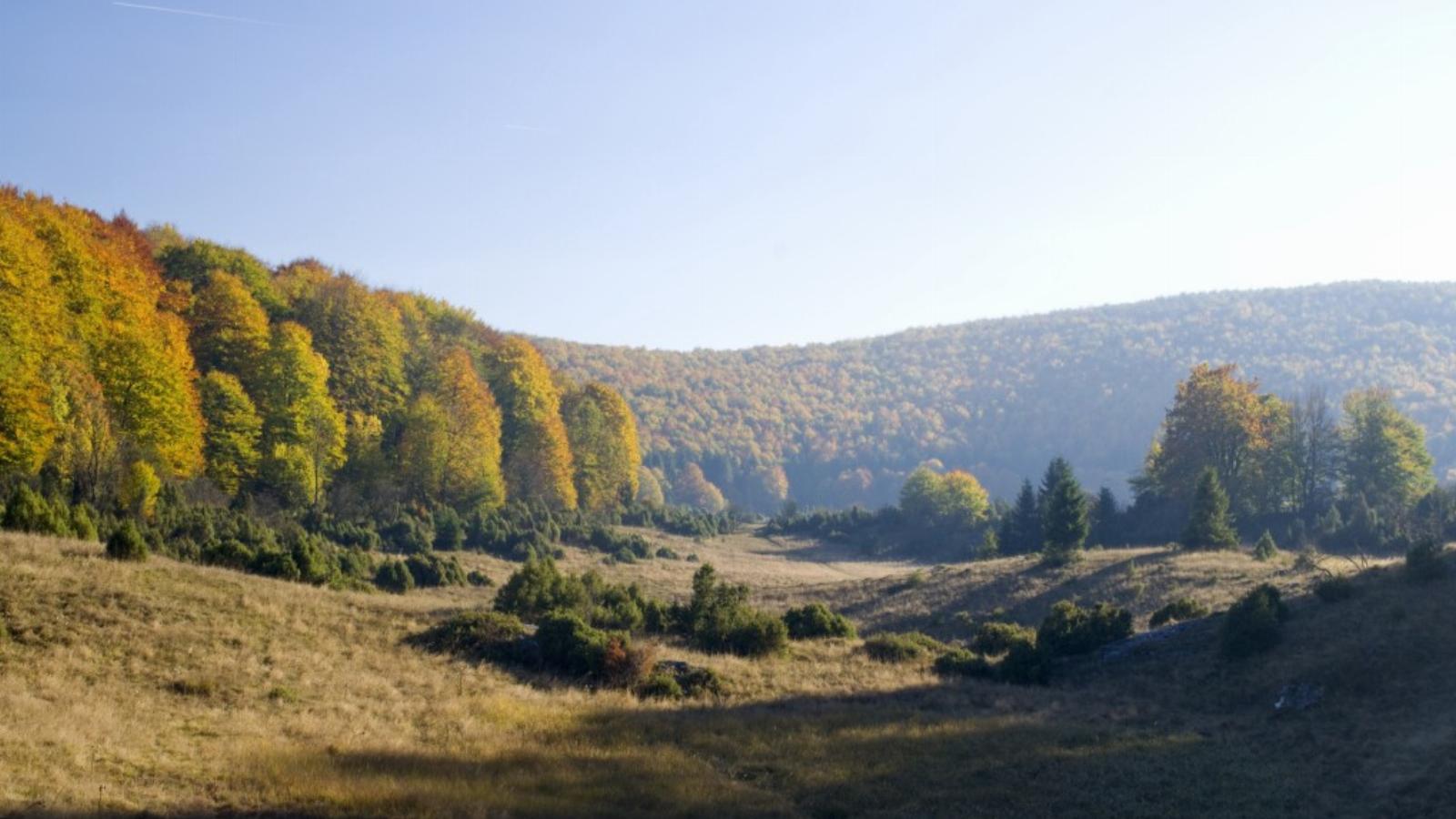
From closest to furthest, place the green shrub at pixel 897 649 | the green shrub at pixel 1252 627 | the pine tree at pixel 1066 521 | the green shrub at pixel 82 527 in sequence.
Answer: the green shrub at pixel 1252 627
the green shrub at pixel 897 649
the green shrub at pixel 82 527
the pine tree at pixel 1066 521

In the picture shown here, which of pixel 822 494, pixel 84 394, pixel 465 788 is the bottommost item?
pixel 822 494

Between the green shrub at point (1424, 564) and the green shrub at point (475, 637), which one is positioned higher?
the green shrub at point (1424, 564)

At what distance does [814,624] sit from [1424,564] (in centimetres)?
1705

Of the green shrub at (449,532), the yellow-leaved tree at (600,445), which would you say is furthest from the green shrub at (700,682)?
the yellow-leaved tree at (600,445)

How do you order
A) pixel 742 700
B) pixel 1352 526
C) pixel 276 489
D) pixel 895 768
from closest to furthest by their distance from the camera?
pixel 895 768 < pixel 742 700 < pixel 276 489 < pixel 1352 526

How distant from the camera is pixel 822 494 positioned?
583 ft

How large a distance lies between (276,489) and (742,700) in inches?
1431

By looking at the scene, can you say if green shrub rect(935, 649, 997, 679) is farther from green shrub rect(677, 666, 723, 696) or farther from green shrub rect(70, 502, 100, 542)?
green shrub rect(70, 502, 100, 542)

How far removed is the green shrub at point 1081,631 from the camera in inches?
1080

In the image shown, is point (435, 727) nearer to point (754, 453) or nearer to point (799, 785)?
point (799, 785)

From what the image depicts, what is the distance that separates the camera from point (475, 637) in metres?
22.8

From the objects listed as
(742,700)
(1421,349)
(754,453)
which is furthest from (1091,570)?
(1421,349)

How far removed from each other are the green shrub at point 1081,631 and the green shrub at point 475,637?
14686 millimetres

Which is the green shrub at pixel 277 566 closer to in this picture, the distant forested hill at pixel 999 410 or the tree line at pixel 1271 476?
the tree line at pixel 1271 476
